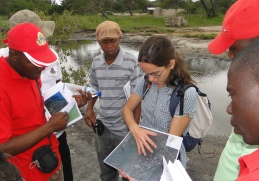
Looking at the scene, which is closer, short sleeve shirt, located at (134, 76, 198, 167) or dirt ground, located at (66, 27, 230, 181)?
short sleeve shirt, located at (134, 76, 198, 167)

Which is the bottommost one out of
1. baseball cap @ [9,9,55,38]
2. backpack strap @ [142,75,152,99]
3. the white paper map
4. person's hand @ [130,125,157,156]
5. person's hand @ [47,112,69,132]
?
the white paper map

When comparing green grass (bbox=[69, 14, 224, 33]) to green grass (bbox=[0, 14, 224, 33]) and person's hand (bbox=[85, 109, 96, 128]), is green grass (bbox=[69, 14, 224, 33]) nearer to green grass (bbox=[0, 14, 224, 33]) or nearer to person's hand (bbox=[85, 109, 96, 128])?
green grass (bbox=[0, 14, 224, 33])

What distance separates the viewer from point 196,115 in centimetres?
178

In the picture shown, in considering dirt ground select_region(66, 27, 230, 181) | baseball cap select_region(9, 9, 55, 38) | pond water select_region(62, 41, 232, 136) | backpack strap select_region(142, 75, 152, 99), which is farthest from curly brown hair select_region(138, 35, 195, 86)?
pond water select_region(62, 41, 232, 136)

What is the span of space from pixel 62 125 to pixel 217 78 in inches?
276

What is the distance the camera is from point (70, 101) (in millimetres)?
1980

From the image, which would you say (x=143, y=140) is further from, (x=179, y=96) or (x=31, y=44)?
(x=31, y=44)

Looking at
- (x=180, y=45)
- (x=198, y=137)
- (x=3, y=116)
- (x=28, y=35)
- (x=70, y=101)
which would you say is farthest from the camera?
(x=180, y=45)

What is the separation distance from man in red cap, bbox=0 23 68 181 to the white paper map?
1.58 feet

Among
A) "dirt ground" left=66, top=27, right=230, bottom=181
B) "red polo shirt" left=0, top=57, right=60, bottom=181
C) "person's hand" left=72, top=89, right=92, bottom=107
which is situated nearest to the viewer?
"red polo shirt" left=0, top=57, right=60, bottom=181

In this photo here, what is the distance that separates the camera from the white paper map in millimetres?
1626

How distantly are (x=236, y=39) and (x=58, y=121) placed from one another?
4.15ft

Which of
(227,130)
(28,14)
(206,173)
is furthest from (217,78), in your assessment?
(28,14)

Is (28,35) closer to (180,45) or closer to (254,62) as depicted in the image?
(254,62)
